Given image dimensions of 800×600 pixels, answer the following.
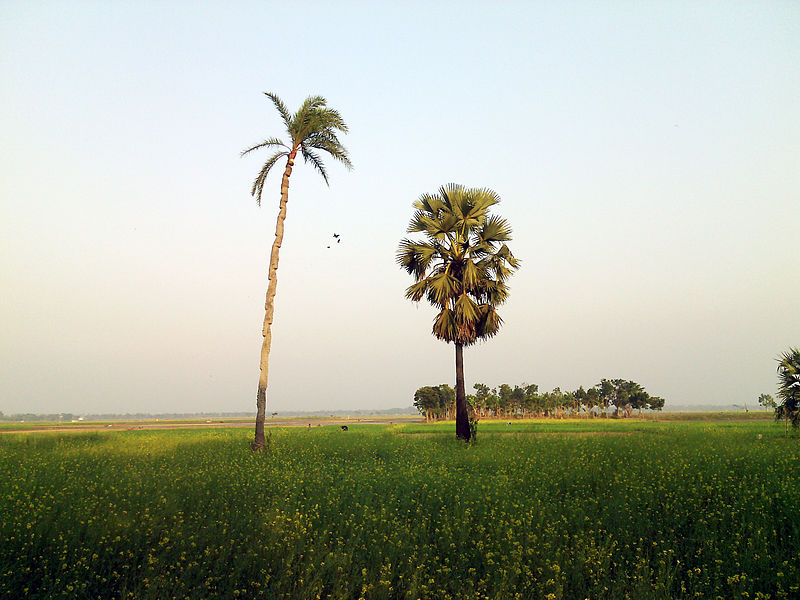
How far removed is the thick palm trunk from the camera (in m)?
26.7

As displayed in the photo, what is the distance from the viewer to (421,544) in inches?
389

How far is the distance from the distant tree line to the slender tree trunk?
9950 centimetres

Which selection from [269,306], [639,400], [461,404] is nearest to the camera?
[269,306]

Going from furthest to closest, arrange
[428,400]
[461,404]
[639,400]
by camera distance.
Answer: [639,400], [428,400], [461,404]

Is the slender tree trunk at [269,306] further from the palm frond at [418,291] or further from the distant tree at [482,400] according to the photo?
the distant tree at [482,400]

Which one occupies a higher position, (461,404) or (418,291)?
(418,291)

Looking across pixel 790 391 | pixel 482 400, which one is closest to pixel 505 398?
pixel 482 400

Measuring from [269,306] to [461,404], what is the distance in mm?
11990

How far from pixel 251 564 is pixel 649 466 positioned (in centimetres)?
Answer: 1289

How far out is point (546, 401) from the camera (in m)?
137

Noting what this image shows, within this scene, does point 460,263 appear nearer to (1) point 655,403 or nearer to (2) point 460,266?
(2) point 460,266

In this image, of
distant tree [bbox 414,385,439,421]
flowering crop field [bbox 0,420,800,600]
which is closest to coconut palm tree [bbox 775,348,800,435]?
flowering crop field [bbox 0,420,800,600]

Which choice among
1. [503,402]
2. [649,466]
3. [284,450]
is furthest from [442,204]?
[503,402]

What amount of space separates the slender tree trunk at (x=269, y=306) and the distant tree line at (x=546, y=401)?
9950 centimetres
